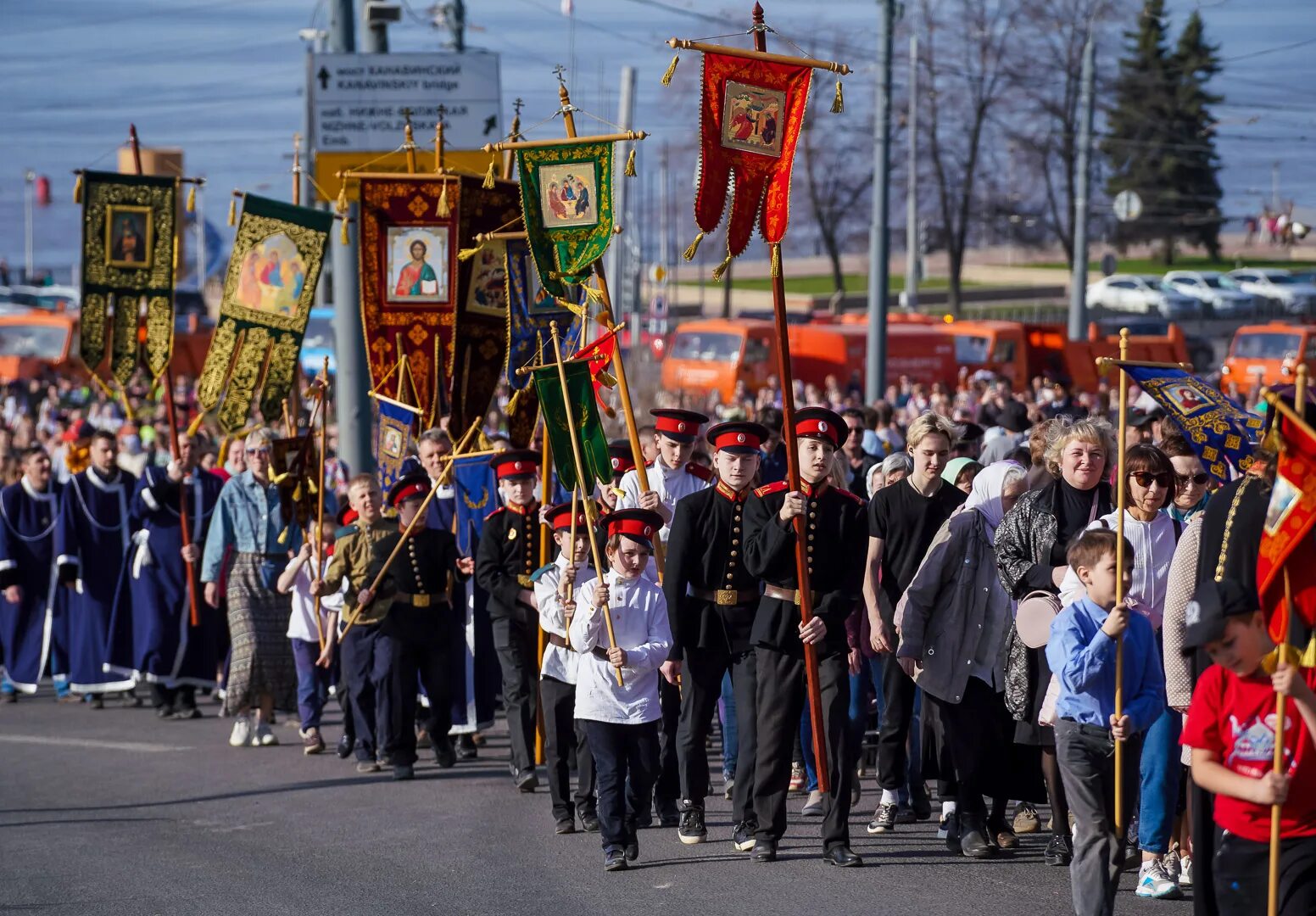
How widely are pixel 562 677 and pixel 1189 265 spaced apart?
2816 inches

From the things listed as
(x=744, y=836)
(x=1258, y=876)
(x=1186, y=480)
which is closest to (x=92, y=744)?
(x=744, y=836)

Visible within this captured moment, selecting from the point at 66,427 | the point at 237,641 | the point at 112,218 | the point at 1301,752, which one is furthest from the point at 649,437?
the point at 66,427

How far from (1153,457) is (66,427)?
19.1 metres

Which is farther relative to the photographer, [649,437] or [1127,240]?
[1127,240]

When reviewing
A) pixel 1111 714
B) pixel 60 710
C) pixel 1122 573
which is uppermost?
pixel 1122 573

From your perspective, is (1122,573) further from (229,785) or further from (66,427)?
(66,427)

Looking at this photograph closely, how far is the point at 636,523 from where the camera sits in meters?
8.89

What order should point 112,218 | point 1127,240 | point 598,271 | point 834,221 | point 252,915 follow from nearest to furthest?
point 252,915
point 598,271
point 112,218
point 834,221
point 1127,240

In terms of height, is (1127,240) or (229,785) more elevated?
(1127,240)

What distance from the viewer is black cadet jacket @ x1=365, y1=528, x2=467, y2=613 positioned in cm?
1102

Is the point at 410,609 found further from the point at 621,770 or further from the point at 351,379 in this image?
the point at 351,379

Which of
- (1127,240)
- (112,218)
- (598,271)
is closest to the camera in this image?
(598,271)

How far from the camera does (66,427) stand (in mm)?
24516

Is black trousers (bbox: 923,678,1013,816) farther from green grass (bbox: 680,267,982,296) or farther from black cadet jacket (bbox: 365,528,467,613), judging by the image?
green grass (bbox: 680,267,982,296)
